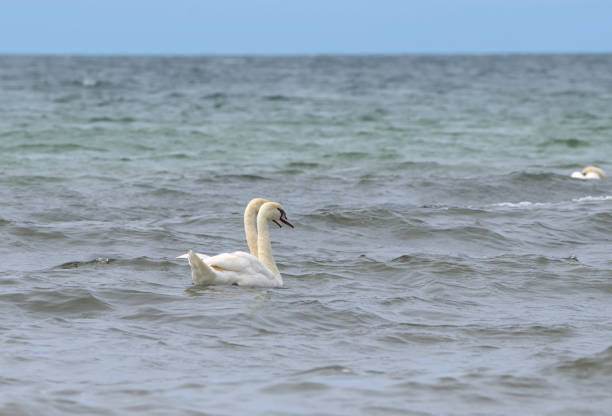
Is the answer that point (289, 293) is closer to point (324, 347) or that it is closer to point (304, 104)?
point (324, 347)

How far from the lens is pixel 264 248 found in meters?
9.23

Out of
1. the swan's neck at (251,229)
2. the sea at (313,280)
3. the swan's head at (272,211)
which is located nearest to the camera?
the sea at (313,280)

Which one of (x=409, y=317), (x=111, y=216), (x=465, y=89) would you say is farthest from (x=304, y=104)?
(x=409, y=317)

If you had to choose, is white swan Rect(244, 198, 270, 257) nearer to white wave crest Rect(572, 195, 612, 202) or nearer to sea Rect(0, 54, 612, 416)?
sea Rect(0, 54, 612, 416)

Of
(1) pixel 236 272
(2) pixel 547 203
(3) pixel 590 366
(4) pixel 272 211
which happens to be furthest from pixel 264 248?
(2) pixel 547 203

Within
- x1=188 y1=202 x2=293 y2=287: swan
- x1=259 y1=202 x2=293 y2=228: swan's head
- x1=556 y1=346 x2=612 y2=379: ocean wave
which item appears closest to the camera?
x1=556 y1=346 x2=612 y2=379: ocean wave

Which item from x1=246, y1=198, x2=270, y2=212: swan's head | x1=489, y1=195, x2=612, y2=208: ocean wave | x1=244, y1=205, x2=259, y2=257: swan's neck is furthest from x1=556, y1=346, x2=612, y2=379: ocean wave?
x1=489, y1=195, x2=612, y2=208: ocean wave

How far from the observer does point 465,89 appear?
51.0 m

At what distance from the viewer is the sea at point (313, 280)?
5812mm

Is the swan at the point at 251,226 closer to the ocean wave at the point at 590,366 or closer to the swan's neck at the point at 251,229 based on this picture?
the swan's neck at the point at 251,229

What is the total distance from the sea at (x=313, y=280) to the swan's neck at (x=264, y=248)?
0.88ft

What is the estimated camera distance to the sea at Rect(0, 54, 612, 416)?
5.81m

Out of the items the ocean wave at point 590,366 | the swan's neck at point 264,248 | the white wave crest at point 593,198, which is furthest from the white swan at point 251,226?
the white wave crest at point 593,198

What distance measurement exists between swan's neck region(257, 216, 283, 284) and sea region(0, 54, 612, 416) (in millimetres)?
269
